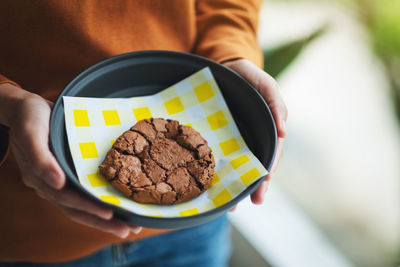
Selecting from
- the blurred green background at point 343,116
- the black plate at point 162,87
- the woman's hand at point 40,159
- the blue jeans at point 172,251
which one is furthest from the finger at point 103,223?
the blurred green background at point 343,116

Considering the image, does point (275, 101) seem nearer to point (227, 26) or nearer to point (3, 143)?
point (227, 26)

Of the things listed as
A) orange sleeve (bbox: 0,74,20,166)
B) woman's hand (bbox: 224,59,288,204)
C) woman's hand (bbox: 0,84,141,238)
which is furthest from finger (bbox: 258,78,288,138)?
orange sleeve (bbox: 0,74,20,166)

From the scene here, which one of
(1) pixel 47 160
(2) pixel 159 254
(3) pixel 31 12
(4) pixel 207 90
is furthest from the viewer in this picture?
(2) pixel 159 254

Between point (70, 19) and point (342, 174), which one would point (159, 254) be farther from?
point (342, 174)

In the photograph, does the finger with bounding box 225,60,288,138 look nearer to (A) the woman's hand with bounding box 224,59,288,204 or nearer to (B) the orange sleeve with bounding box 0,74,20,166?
(A) the woman's hand with bounding box 224,59,288,204

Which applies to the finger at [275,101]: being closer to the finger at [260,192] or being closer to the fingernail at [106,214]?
the finger at [260,192]

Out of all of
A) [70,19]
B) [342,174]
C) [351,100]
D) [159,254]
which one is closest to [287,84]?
[351,100]
